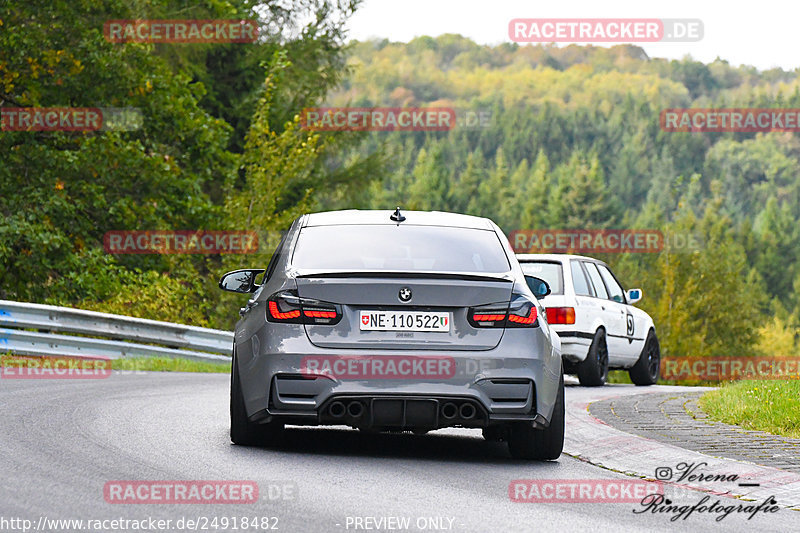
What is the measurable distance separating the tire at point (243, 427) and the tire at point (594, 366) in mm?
9604

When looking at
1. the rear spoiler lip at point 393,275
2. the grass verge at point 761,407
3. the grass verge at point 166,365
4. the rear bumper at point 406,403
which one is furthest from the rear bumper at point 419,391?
the grass verge at point 166,365

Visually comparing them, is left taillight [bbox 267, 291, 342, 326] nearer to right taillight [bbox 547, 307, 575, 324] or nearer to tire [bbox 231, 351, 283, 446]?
tire [bbox 231, 351, 283, 446]

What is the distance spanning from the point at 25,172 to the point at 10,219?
2323 mm

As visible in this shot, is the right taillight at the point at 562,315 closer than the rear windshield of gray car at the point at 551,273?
Yes

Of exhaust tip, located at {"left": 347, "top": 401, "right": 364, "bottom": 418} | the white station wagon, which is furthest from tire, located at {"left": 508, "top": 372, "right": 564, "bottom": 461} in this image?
the white station wagon

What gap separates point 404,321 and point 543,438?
51.7 inches

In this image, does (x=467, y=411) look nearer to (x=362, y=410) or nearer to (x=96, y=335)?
(x=362, y=410)

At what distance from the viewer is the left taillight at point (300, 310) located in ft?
25.9

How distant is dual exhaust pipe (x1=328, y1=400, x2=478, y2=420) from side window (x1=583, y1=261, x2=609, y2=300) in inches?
417

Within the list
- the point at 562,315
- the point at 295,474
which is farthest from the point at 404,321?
the point at 562,315

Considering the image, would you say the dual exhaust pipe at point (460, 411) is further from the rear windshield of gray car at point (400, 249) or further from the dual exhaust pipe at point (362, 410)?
the rear windshield of gray car at point (400, 249)

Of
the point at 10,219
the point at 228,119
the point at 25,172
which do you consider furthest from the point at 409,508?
the point at 228,119

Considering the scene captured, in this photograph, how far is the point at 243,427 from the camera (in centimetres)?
832

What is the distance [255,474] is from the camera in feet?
23.5
